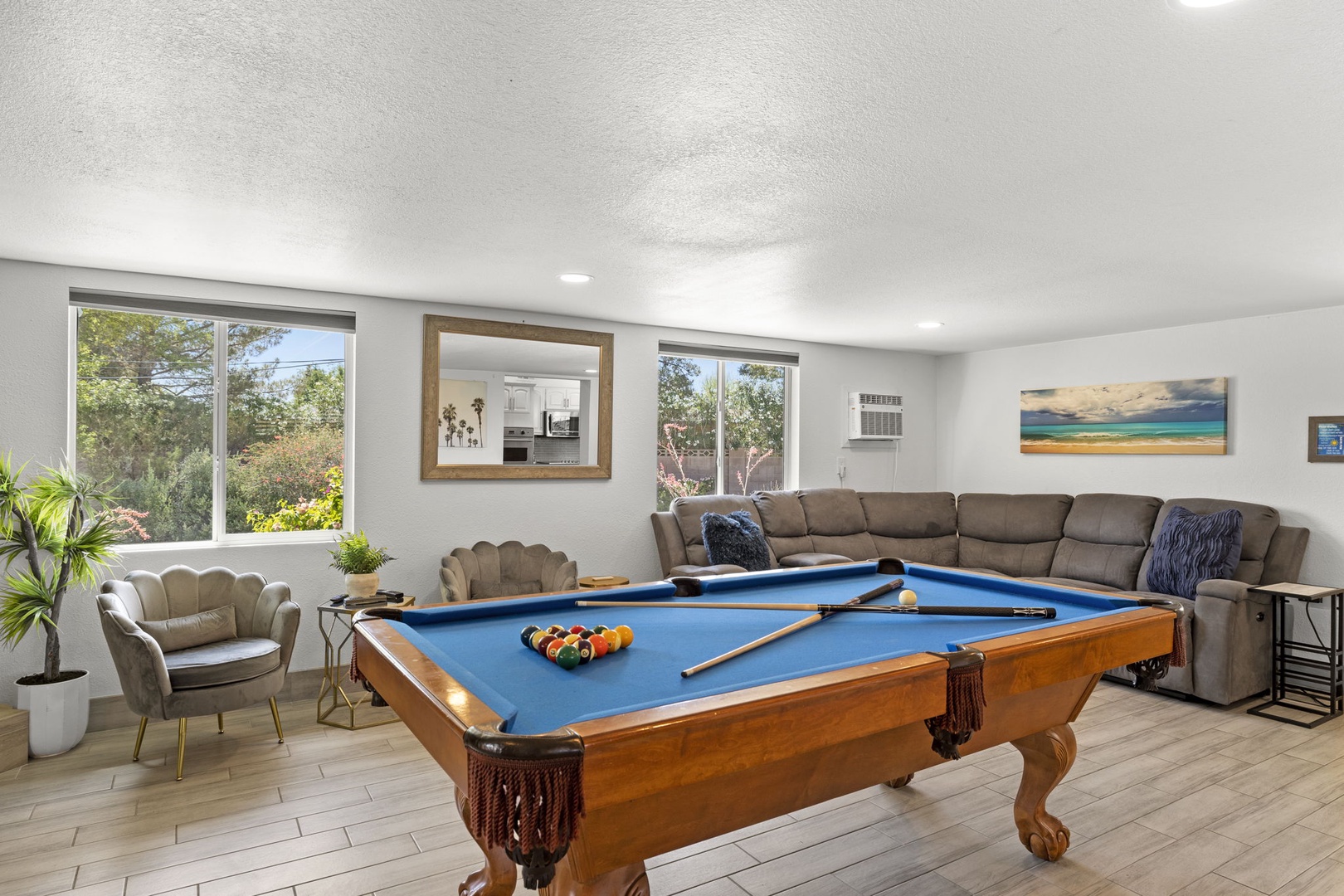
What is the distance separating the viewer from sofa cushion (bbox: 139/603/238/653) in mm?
3510

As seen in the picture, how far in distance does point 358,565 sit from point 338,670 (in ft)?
1.97

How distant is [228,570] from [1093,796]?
4115 millimetres

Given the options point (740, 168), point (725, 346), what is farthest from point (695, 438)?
point (740, 168)

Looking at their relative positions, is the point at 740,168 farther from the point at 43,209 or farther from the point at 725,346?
the point at 725,346

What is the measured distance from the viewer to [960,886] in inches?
96.3

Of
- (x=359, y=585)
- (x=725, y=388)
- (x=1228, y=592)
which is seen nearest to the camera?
(x=359, y=585)

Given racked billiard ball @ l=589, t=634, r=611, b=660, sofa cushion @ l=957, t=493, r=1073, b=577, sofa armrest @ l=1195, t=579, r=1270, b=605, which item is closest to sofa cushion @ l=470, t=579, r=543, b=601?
racked billiard ball @ l=589, t=634, r=611, b=660

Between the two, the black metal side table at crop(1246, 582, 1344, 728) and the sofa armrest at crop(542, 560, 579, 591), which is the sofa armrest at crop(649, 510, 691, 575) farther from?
the black metal side table at crop(1246, 582, 1344, 728)

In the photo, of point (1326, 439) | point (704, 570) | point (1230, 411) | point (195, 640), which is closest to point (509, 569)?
point (704, 570)

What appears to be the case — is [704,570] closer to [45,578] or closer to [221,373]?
[221,373]

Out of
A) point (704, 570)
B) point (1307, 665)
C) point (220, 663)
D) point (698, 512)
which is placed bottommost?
point (1307, 665)

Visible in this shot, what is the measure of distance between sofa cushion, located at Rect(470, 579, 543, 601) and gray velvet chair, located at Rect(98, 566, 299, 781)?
43.1 inches

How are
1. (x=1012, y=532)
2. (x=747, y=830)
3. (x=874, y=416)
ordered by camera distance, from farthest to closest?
1. (x=874, y=416)
2. (x=1012, y=532)
3. (x=747, y=830)

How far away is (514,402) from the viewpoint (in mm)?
5016
